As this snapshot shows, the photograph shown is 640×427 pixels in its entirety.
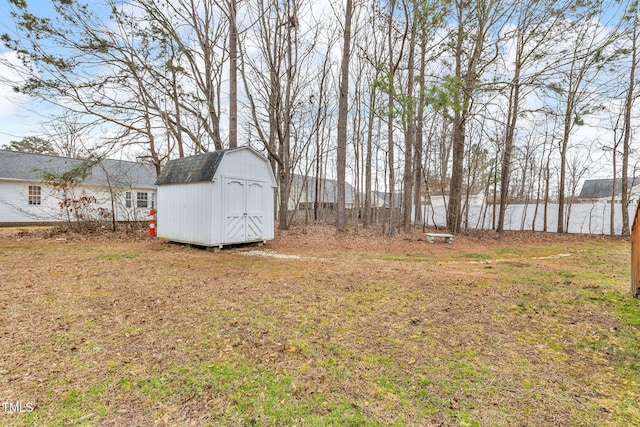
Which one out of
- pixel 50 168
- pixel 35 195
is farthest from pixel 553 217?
pixel 35 195

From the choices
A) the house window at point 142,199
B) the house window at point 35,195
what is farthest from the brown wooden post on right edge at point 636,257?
the house window at point 35,195

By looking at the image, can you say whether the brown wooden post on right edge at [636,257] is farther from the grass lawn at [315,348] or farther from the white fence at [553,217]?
the white fence at [553,217]

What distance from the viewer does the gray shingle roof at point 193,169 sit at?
23.7 ft

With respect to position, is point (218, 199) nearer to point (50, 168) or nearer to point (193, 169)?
point (193, 169)

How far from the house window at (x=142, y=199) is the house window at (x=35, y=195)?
13.7 ft

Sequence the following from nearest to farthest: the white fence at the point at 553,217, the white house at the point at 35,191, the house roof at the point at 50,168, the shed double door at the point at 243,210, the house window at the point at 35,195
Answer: the shed double door at the point at 243,210, the white fence at the point at 553,217, the white house at the point at 35,191, the house roof at the point at 50,168, the house window at the point at 35,195

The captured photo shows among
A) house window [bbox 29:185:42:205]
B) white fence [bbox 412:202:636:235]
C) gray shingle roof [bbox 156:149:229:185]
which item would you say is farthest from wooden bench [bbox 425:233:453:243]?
house window [bbox 29:185:42:205]

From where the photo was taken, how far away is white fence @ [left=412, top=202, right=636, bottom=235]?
11.9 m

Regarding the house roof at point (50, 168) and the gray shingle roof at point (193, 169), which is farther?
the house roof at point (50, 168)

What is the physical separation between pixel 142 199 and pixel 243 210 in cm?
1302

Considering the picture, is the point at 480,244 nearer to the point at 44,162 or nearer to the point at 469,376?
the point at 469,376

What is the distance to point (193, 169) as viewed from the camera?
25.2 ft

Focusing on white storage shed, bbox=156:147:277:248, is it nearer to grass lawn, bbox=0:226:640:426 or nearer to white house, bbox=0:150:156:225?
grass lawn, bbox=0:226:640:426

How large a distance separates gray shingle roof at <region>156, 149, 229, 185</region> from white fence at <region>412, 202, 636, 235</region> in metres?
8.56
